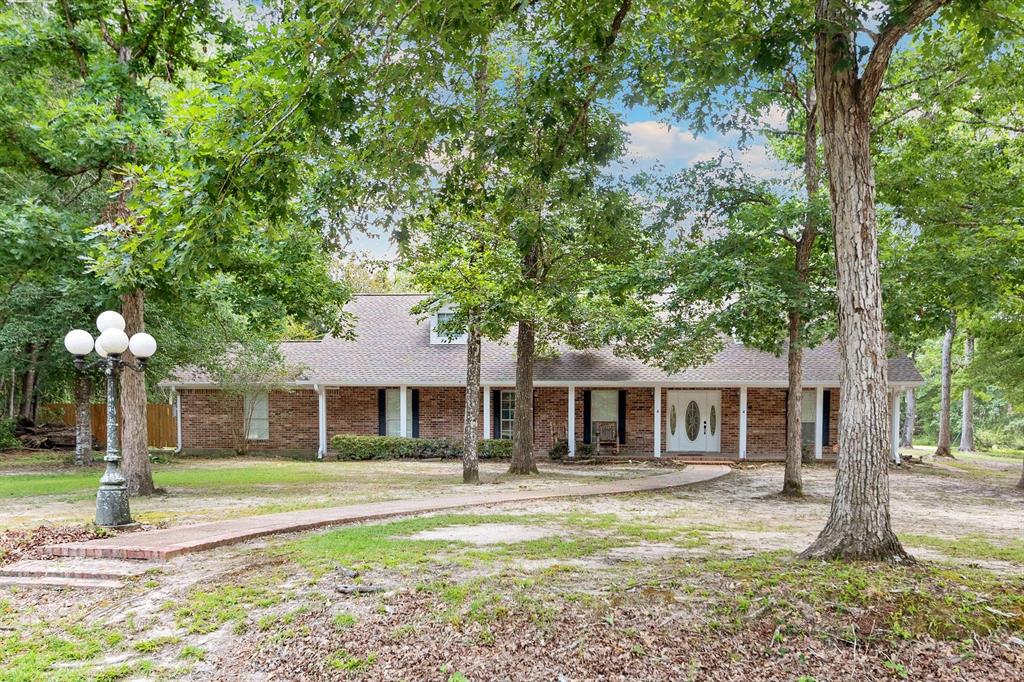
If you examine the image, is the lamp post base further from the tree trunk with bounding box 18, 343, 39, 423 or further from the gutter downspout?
the tree trunk with bounding box 18, 343, 39, 423

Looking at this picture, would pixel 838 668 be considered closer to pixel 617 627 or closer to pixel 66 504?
pixel 617 627

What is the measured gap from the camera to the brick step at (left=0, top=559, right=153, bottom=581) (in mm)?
7332

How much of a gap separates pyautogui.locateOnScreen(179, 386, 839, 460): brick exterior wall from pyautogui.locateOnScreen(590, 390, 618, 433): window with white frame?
395 millimetres

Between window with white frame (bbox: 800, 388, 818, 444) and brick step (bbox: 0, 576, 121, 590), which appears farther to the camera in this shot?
window with white frame (bbox: 800, 388, 818, 444)

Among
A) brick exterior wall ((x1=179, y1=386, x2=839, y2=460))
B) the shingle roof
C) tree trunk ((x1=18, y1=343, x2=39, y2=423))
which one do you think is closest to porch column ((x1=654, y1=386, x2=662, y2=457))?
the shingle roof

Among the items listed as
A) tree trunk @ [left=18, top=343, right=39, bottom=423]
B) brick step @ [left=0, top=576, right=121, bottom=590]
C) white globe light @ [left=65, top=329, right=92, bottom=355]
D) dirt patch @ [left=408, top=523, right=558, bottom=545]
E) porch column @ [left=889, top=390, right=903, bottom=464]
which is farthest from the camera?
tree trunk @ [left=18, top=343, right=39, bottom=423]

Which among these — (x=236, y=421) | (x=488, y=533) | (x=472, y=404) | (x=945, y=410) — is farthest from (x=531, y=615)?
(x=945, y=410)

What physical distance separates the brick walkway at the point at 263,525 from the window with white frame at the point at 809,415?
379 inches

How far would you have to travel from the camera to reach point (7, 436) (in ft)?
75.5

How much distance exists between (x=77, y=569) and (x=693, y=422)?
1930cm

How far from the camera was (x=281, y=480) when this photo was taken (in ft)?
54.2

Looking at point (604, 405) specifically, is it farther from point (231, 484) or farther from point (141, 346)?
point (141, 346)

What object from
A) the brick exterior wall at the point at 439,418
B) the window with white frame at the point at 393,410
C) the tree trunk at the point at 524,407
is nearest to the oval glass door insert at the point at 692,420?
the brick exterior wall at the point at 439,418

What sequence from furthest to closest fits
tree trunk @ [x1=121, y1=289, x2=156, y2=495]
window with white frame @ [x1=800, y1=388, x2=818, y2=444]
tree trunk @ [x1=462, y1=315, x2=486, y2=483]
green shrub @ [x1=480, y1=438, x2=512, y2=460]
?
window with white frame @ [x1=800, y1=388, x2=818, y2=444], green shrub @ [x1=480, y1=438, x2=512, y2=460], tree trunk @ [x1=462, y1=315, x2=486, y2=483], tree trunk @ [x1=121, y1=289, x2=156, y2=495]
